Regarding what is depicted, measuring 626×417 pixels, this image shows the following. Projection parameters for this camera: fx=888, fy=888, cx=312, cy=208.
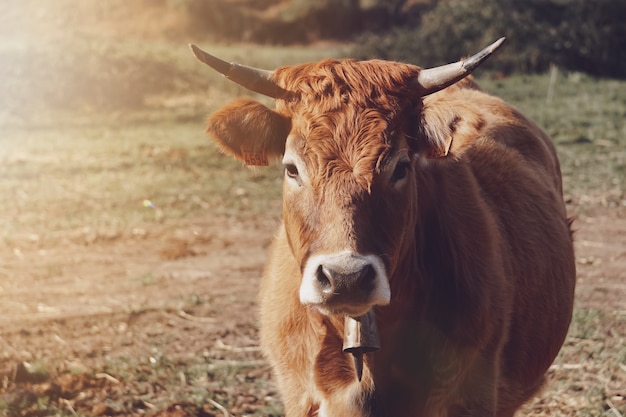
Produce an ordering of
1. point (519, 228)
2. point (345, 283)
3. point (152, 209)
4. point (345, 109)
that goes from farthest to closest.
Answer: point (152, 209) < point (519, 228) < point (345, 109) < point (345, 283)

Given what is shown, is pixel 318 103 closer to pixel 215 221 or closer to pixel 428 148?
pixel 428 148

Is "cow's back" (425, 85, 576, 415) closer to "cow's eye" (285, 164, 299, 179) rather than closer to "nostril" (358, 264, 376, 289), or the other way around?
"cow's eye" (285, 164, 299, 179)

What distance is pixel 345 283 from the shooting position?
9.43ft

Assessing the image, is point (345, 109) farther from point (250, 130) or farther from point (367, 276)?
point (367, 276)

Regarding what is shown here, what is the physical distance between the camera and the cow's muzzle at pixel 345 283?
2885 millimetres

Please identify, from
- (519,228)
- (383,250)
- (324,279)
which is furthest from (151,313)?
(324,279)

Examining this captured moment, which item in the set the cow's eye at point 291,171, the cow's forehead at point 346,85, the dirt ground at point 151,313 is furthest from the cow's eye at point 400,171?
the dirt ground at point 151,313

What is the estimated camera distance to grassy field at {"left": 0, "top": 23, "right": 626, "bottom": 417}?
541 centimetres

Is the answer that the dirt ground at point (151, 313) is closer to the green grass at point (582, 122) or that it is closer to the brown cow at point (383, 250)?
the green grass at point (582, 122)

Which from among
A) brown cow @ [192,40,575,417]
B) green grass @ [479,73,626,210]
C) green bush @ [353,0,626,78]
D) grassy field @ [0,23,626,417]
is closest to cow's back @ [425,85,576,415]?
brown cow @ [192,40,575,417]

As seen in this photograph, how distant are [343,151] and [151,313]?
3.89 m

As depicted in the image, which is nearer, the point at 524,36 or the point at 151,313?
the point at 151,313

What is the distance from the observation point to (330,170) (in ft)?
10.5

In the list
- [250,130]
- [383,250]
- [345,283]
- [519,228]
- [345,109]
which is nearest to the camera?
[345,283]
